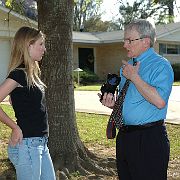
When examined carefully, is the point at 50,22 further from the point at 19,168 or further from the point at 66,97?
the point at 19,168

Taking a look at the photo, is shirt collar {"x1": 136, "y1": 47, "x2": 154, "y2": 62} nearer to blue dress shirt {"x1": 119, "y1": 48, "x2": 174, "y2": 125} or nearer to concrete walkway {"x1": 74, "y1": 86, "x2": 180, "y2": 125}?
blue dress shirt {"x1": 119, "y1": 48, "x2": 174, "y2": 125}

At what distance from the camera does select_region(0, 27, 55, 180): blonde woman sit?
3.15 metres

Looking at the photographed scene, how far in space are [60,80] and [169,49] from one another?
24.6 m

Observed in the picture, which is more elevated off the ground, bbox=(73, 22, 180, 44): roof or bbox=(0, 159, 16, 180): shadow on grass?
bbox=(73, 22, 180, 44): roof

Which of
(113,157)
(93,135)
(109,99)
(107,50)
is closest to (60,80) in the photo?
(113,157)

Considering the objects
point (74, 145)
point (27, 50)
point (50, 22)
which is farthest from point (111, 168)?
point (27, 50)

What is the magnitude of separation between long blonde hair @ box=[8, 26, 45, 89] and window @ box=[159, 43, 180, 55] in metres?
25.5

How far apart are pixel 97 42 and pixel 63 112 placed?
892 inches

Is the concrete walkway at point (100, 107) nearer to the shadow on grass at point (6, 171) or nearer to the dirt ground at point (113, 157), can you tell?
the dirt ground at point (113, 157)

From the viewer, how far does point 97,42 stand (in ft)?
91.0

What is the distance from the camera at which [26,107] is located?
3.18 meters

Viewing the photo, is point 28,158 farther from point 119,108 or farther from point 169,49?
point 169,49

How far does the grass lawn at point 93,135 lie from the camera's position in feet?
21.9

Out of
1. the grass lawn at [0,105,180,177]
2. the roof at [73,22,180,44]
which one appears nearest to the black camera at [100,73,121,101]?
the grass lawn at [0,105,180,177]
